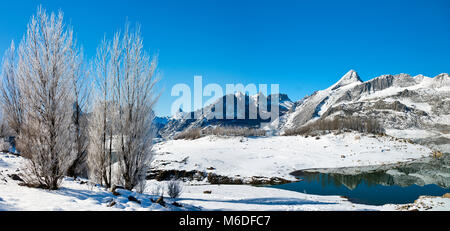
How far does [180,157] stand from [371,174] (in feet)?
97.1

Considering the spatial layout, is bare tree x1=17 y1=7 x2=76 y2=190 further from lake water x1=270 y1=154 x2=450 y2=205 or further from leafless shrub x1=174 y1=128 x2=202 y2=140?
leafless shrub x1=174 y1=128 x2=202 y2=140

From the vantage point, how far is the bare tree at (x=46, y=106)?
7.57 meters

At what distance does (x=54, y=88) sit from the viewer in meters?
8.12

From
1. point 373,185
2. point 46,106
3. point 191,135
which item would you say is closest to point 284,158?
point 373,185

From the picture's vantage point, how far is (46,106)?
7879 millimetres

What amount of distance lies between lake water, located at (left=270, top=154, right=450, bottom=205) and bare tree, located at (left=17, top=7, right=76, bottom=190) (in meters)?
20.0

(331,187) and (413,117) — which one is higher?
(413,117)

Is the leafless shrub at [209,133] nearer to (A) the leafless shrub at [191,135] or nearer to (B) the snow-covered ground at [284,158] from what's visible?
(A) the leafless shrub at [191,135]

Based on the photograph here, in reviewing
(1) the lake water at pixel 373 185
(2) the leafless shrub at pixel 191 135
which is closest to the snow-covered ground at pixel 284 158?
(1) the lake water at pixel 373 185

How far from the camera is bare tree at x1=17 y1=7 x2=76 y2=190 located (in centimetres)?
757

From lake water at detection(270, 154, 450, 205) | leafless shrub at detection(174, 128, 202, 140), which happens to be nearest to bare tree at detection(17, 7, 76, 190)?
lake water at detection(270, 154, 450, 205)

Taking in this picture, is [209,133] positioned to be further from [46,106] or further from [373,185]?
[46,106]
